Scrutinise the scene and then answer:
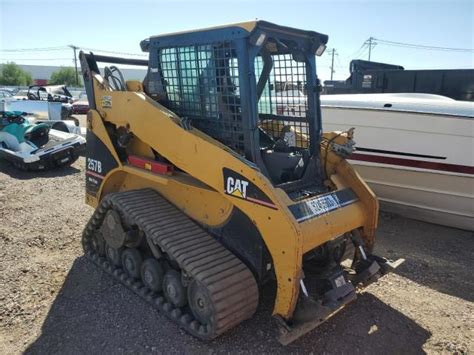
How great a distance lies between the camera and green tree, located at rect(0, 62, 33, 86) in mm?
67194

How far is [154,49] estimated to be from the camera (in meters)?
4.03

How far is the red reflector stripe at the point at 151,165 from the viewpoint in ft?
12.6

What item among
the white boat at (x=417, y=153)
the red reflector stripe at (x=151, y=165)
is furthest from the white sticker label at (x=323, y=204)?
the white boat at (x=417, y=153)

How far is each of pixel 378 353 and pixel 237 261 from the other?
1.21 meters

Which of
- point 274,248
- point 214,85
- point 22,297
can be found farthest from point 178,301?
point 214,85

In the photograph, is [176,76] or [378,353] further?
[176,76]

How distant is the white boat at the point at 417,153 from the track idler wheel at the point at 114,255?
373 cm

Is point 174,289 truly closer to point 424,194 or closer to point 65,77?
point 424,194

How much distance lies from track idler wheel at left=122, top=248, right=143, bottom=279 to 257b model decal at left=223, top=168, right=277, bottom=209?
115 cm

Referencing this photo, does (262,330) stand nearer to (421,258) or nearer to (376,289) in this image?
(376,289)

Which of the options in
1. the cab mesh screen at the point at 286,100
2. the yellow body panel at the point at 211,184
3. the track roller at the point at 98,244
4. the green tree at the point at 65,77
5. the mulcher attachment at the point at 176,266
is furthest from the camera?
the green tree at the point at 65,77

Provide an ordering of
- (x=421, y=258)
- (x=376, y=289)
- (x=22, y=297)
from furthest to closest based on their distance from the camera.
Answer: (x=421, y=258) → (x=376, y=289) → (x=22, y=297)

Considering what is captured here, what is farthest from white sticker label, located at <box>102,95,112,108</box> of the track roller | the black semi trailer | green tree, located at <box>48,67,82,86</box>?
green tree, located at <box>48,67,82,86</box>

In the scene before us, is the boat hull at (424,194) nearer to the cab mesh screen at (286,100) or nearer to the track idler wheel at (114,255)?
the cab mesh screen at (286,100)
